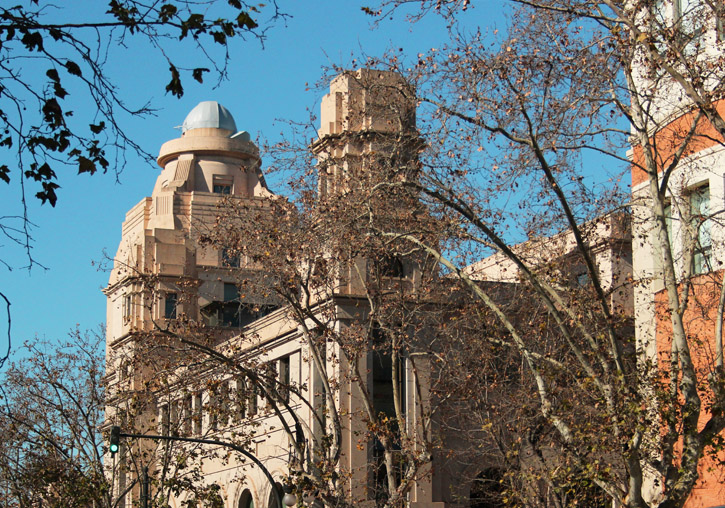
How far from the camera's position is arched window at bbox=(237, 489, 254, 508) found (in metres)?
45.9

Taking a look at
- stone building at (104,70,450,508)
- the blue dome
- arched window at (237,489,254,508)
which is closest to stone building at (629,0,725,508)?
stone building at (104,70,450,508)

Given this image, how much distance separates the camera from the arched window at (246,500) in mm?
45869

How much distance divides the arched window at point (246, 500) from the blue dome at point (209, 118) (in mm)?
34404

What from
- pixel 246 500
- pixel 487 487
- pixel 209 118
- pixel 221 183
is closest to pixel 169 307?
pixel 221 183

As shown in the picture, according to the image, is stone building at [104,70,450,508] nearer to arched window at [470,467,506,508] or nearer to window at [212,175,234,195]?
window at [212,175,234,195]

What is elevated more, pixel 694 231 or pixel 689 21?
pixel 689 21

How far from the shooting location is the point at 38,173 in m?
10.1

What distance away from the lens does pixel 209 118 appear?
2982 inches

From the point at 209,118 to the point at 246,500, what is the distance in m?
35.0

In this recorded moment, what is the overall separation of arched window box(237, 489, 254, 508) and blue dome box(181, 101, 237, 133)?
34404mm

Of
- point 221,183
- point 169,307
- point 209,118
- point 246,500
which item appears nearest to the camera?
point 246,500

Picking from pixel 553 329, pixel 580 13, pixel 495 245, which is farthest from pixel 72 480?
pixel 580 13

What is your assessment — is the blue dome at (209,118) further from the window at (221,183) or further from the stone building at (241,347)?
the window at (221,183)

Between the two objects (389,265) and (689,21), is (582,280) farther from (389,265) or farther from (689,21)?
(689,21)
